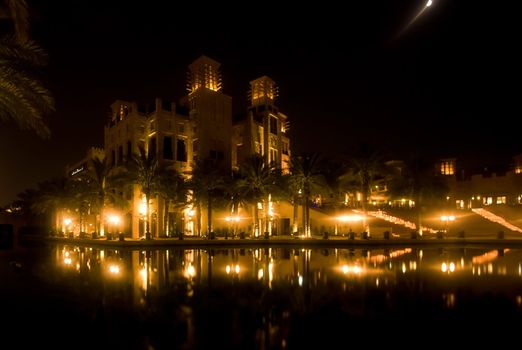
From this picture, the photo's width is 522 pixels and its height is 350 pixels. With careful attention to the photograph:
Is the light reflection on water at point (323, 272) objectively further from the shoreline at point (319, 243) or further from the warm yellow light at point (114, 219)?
the warm yellow light at point (114, 219)

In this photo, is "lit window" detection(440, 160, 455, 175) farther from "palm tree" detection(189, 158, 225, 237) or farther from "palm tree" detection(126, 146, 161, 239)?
"palm tree" detection(126, 146, 161, 239)

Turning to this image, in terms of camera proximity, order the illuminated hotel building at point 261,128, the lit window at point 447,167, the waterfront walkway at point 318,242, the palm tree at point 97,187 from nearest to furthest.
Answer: the waterfront walkway at point 318,242 → the palm tree at point 97,187 → the illuminated hotel building at point 261,128 → the lit window at point 447,167

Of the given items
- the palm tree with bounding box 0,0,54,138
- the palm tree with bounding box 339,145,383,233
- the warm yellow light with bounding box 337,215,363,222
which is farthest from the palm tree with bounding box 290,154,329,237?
the palm tree with bounding box 0,0,54,138

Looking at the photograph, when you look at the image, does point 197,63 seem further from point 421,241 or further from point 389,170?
point 421,241

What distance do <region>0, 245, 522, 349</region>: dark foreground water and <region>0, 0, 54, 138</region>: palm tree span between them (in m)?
5.32

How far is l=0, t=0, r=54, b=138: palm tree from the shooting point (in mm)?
11023

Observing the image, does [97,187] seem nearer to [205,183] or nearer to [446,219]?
[205,183]

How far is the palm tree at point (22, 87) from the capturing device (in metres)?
11.0

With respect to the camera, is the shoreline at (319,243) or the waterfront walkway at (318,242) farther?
the waterfront walkway at (318,242)

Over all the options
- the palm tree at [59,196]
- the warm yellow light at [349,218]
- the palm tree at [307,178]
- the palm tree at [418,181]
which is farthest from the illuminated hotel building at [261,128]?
the palm tree at [59,196]

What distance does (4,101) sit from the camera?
11367 millimetres

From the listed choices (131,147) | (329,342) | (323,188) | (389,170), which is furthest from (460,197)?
(329,342)

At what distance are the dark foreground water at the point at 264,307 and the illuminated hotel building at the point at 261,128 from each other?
39157 millimetres

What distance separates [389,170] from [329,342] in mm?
36869
